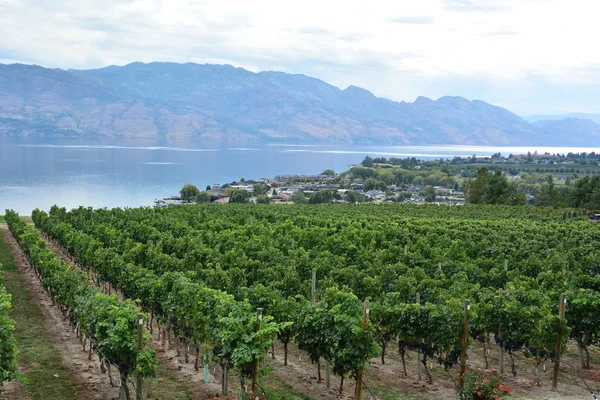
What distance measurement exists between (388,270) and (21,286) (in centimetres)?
1632

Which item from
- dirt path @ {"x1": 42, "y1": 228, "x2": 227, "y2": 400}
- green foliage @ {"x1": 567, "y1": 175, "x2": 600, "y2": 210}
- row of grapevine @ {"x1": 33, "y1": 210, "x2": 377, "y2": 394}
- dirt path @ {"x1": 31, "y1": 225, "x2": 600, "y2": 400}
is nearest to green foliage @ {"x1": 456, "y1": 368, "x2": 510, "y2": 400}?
dirt path @ {"x1": 31, "y1": 225, "x2": 600, "y2": 400}

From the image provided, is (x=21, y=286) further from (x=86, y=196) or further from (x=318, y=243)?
(x=86, y=196)

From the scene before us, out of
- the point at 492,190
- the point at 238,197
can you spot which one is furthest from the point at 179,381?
the point at 238,197

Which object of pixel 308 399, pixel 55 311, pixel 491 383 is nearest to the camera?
pixel 491 383

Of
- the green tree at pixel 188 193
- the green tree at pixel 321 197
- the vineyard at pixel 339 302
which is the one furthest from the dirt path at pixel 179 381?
the green tree at pixel 188 193

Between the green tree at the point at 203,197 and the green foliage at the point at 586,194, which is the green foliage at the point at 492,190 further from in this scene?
the green tree at the point at 203,197

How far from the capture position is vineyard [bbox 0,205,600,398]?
40.6 feet

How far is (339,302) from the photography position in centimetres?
1501

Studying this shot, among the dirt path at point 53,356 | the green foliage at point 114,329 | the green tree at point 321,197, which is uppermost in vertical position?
the green foliage at point 114,329

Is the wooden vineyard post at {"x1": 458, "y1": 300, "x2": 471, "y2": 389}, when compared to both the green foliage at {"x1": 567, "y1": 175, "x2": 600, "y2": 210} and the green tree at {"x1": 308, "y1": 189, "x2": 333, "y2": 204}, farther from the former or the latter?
the green tree at {"x1": 308, "y1": 189, "x2": 333, "y2": 204}

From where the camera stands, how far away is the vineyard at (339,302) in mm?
12375

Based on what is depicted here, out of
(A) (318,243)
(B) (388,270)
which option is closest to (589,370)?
(B) (388,270)

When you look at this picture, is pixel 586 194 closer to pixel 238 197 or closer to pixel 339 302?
pixel 238 197

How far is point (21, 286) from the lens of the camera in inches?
1003
